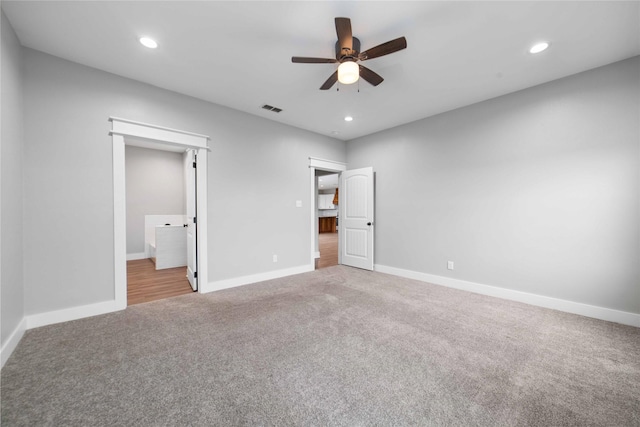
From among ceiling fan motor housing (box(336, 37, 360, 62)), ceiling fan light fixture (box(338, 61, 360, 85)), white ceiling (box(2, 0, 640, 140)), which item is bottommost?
ceiling fan light fixture (box(338, 61, 360, 85))

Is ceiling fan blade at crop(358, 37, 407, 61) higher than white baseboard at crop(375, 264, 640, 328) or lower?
higher

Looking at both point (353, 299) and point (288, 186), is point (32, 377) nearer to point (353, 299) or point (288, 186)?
point (353, 299)

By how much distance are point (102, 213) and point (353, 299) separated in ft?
10.4

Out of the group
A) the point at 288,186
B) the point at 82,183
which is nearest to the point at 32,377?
the point at 82,183

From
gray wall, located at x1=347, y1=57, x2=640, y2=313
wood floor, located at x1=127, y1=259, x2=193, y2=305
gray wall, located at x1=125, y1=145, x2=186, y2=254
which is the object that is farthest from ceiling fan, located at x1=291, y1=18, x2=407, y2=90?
gray wall, located at x1=125, y1=145, x2=186, y2=254

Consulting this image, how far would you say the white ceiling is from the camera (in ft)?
6.46

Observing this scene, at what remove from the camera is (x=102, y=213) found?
2799mm

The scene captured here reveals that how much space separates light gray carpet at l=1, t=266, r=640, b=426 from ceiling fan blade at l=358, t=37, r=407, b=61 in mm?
2494

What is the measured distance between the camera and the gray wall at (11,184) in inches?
76.2

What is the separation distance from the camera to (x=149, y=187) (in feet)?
21.5

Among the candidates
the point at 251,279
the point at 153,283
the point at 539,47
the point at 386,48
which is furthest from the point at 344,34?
the point at 153,283

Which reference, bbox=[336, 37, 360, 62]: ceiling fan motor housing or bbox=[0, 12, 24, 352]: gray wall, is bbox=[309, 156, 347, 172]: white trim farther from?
bbox=[0, 12, 24, 352]: gray wall

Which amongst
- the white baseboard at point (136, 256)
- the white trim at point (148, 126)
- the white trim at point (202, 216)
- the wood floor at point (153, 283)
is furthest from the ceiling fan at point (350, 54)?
the white baseboard at point (136, 256)

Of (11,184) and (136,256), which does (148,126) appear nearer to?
(11,184)
